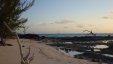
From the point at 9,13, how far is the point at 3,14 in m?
0.71

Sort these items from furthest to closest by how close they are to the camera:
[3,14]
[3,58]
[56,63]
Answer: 1. [56,63]
2. [3,58]
3. [3,14]

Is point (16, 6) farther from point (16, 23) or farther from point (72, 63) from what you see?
point (72, 63)

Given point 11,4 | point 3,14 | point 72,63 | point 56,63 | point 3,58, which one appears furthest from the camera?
point 72,63

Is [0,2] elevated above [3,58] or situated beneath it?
elevated above

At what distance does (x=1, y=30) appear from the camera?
53.3 feet

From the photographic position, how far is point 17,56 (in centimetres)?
1850

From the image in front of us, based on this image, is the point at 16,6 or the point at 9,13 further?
the point at 16,6

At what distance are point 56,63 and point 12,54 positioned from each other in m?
2.96

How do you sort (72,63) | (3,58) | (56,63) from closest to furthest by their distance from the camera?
(3,58) → (56,63) → (72,63)

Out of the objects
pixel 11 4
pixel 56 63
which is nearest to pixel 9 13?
pixel 11 4

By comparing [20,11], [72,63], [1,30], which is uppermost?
[20,11]

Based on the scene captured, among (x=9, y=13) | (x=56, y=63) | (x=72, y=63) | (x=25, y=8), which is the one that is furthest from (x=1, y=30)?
(x=72, y=63)

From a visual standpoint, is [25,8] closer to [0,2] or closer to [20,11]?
[20,11]

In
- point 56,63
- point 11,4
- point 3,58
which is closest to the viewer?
point 11,4
